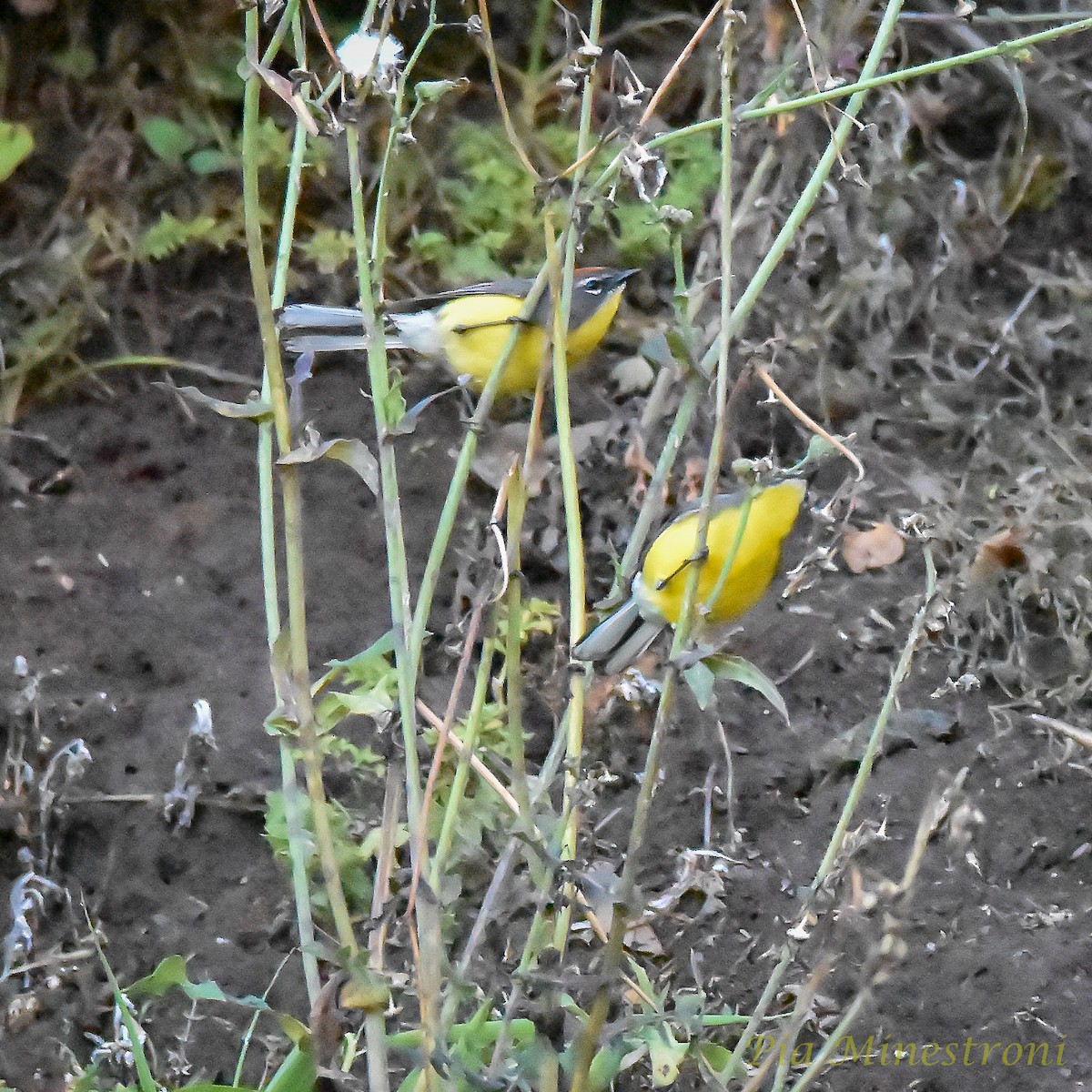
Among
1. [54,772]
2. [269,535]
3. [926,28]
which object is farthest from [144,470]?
[926,28]

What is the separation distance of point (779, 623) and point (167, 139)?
→ 1.62 m

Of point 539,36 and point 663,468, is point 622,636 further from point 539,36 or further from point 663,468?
point 539,36

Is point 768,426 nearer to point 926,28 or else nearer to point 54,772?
point 926,28

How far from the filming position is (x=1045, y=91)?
10.1 feet

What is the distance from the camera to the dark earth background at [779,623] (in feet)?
5.53

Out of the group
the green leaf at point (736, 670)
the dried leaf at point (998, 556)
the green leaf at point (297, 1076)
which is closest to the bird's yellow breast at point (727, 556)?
the green leaf at point (736, 670)

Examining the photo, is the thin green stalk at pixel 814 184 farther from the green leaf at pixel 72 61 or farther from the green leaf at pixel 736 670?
the green leaf at pixel 72 61

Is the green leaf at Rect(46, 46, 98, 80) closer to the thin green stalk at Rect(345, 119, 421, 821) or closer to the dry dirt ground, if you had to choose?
the dry dirt ground

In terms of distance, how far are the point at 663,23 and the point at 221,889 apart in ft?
7.45

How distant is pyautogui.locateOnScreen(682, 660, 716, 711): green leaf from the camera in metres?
0.97

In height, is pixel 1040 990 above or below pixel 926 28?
below

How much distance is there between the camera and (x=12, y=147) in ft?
8.27

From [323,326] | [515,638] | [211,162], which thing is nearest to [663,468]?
[515,638]

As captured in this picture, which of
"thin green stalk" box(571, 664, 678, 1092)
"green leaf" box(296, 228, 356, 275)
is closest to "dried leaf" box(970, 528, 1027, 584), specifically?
"green leaf" box(296, 228, 356, 275)
